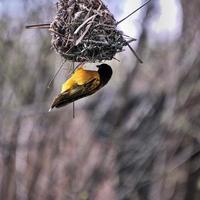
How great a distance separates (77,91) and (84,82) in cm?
5

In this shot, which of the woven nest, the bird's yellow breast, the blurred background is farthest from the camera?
the blurred background

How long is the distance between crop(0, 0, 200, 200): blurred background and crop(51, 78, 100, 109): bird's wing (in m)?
2.42

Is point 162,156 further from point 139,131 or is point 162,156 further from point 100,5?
point 100,5

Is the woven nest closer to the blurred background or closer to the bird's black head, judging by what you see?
the bird's black head

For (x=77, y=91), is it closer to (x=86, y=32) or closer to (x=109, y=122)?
(x=86, y=32)

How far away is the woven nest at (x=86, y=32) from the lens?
2.33 meters

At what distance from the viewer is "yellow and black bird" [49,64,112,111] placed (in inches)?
97.4

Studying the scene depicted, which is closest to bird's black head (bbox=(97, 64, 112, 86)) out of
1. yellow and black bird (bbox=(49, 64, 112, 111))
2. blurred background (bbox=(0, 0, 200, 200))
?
yellow and black bird (bbox=(49, 64, 112, 111))

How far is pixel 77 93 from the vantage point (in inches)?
98.0

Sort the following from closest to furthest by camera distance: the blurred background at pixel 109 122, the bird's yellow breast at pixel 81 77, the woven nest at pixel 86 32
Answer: the woven nest at pixel 86 32 < the bird's yellow breast at pixel 81 77 < the blurred background at pixel 109 122

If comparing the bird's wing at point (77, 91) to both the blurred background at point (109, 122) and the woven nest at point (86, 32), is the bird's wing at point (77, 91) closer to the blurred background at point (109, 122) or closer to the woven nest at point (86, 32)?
the woven nest at point (86, 32)

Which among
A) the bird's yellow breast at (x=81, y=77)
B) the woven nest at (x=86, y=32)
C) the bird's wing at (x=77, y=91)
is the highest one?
the woven nest at (x=86, y=32)

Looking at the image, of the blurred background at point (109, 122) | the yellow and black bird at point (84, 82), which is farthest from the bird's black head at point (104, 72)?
the blurred background at point (109, 122)

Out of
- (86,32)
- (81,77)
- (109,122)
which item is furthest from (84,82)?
(109,122)
